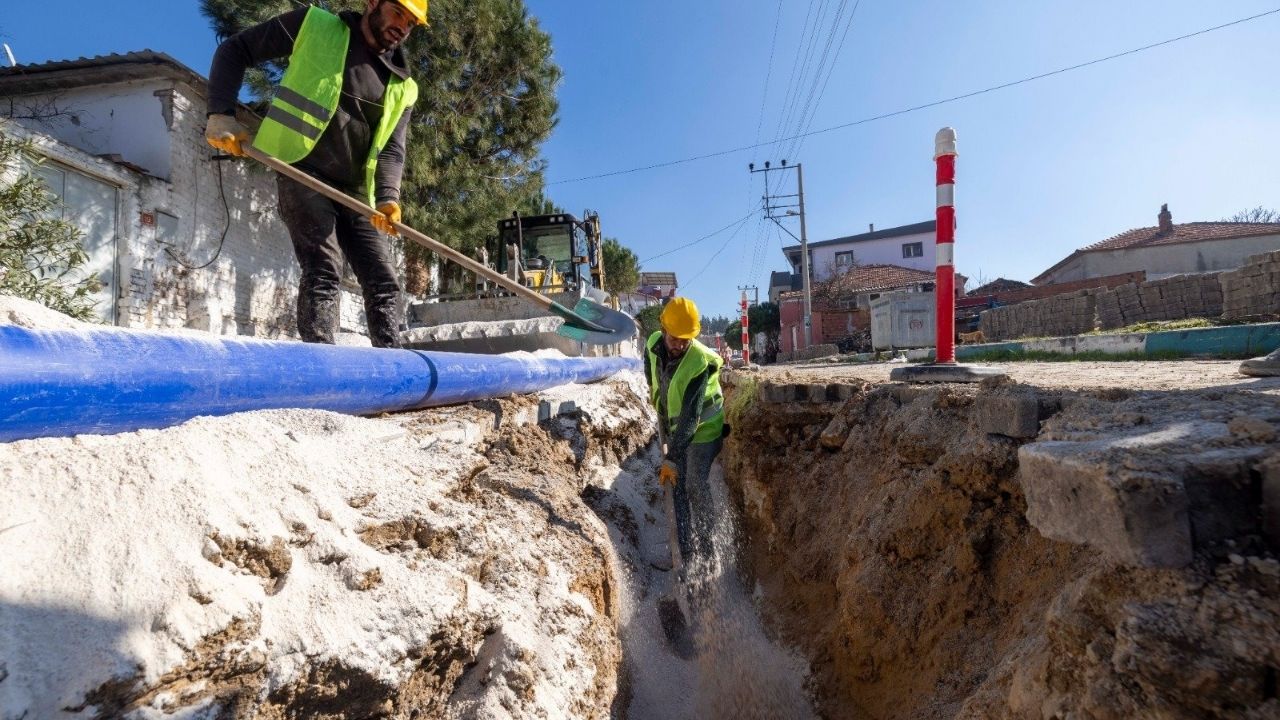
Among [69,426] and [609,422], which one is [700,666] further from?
[69,426]

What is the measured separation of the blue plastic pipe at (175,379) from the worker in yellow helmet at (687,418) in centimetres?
144

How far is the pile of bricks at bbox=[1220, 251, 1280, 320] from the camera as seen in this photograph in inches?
249

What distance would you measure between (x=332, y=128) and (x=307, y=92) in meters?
0.22

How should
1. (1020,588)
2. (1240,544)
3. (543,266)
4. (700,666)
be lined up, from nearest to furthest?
(1240,544) → (1020,588) → (700,666) → (543,266)

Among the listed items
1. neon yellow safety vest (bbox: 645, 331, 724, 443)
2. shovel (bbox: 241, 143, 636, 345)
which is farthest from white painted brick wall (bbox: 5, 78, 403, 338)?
neon yellow safety vest (bbox: 645, 331, 724, 443)

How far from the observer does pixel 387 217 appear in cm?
316

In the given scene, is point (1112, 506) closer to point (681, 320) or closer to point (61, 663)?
point (61, 663)

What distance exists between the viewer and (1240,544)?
38.7 inches

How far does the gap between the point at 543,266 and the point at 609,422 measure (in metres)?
6.07

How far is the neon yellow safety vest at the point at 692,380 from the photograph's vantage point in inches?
140

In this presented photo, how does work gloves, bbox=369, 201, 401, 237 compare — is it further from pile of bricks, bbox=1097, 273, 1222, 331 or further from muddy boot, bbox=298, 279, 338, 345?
pile of bricks, bbox=1097, 273, 1222, 331

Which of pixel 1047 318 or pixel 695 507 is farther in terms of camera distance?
pixel 1047 318

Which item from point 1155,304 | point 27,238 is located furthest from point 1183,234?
point 27,238

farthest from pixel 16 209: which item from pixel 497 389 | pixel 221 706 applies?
pixel 221 706
